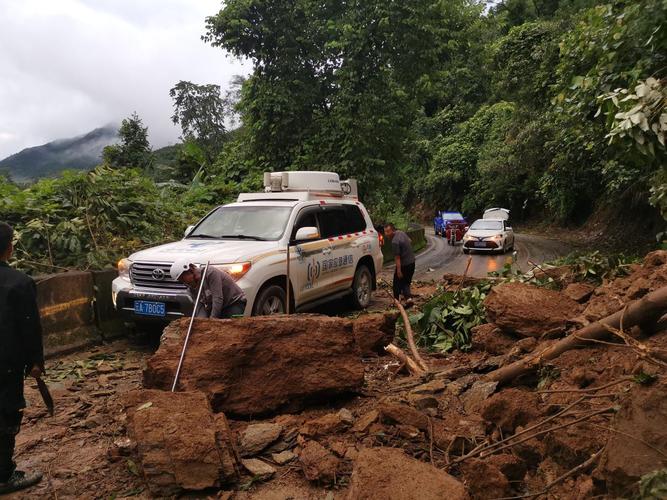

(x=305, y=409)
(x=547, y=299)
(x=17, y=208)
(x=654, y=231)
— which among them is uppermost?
(x=17, y=208)

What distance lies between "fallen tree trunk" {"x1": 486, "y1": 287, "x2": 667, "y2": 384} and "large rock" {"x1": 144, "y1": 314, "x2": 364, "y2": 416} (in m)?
1.24

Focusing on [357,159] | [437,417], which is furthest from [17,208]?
[357,159]

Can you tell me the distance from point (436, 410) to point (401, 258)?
5.51 meters

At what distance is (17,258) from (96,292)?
146cm

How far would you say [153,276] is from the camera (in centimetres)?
609

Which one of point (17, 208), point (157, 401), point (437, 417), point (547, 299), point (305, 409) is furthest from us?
point (17, 208)

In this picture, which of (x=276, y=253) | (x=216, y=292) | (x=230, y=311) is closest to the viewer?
(x=216, y=292)

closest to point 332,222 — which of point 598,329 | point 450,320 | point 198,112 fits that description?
point 450,320

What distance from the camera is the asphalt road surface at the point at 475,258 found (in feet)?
51.7

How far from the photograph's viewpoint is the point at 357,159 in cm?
1484

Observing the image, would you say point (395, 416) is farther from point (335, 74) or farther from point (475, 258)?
point (475, 258)

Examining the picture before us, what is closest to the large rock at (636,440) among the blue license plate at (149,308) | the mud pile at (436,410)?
the mud pile at (436,410)

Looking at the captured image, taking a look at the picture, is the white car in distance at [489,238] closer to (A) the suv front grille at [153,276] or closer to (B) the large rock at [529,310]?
(B) the large rock at [529,310]

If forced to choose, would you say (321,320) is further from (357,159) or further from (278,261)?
(357,159)
